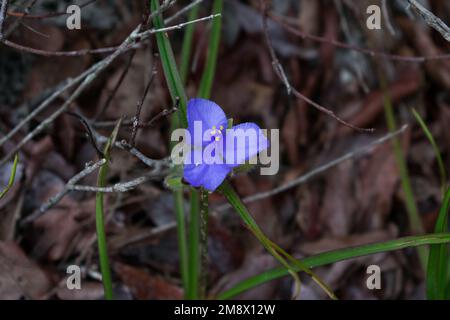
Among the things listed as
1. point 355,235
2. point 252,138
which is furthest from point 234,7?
point 252,138

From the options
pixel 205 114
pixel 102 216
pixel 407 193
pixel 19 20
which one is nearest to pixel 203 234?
pixel 102 216

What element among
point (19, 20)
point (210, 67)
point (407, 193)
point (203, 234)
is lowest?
point (203, 234)

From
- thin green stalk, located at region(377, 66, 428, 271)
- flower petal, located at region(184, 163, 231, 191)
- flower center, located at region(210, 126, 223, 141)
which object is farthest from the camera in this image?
thin green stalk, located at region(377, 66, 428, 271)

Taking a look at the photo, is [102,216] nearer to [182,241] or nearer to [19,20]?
[182,241]

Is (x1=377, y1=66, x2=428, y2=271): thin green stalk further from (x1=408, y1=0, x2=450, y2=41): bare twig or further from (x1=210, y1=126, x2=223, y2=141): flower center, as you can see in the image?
(x1=210, y1=126, x2=223, y2=141): flower center

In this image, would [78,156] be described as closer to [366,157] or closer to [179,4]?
[179,4]

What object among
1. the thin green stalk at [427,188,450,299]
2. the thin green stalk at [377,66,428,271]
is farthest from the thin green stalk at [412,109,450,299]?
the thin green stalk at [377,66,428,271]

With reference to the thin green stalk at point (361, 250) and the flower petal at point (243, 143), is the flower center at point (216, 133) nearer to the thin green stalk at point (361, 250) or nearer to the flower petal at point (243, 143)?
the flower petal at point (243, 143)

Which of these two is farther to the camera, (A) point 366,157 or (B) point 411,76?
(B) point 411,76
